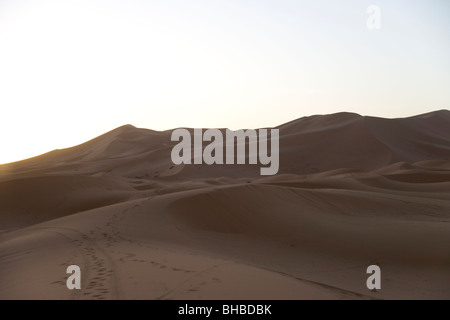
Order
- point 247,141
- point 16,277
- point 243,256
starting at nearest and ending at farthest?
point 16,277, point 243,256, point 247,141

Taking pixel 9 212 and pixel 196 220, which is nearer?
pixel 196 220

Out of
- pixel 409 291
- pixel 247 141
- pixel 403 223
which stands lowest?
pixel 409 291

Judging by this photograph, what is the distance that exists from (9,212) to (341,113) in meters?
40.7

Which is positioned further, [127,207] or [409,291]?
[127,207]

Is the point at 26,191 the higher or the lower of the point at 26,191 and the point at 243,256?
the higher

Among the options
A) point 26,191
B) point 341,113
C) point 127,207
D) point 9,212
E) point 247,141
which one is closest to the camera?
point 127,207

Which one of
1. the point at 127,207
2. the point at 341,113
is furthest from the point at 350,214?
the point at 341,113

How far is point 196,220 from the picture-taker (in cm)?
913
